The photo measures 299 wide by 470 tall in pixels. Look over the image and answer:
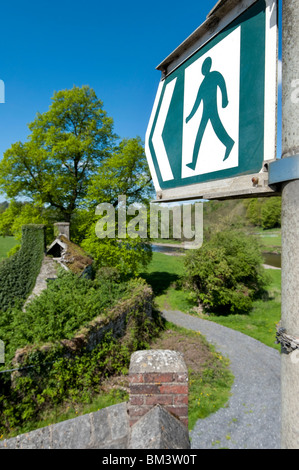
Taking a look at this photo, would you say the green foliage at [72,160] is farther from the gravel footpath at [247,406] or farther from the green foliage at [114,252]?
the gravel footpath at [247,406]

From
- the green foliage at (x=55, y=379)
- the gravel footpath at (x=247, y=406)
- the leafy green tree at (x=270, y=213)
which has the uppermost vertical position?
the leafy green tree at (x=270, y=213)

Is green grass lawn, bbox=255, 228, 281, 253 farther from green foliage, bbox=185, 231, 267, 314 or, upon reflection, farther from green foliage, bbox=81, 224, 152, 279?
green foliage, bbox=81, 224, 152, 279

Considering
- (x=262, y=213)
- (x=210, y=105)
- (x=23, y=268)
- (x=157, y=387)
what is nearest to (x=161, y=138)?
(x=210, y=105)

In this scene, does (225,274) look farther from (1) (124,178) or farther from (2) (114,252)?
(1) (124,178)

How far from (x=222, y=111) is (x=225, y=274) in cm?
1593

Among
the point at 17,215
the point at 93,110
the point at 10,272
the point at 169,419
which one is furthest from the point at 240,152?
the point at 93,110

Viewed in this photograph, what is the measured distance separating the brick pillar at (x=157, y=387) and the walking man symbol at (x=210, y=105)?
1.78 meters

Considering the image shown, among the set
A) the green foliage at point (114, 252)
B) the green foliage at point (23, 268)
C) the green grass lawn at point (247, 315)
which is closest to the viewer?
the green foliage at point (23, 268)

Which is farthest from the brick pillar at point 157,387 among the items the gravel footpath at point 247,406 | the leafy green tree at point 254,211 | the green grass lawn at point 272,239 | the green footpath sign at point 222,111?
the leafy green tree at point 254,211

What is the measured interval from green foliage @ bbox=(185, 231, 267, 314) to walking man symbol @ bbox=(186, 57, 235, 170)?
50.9 feet

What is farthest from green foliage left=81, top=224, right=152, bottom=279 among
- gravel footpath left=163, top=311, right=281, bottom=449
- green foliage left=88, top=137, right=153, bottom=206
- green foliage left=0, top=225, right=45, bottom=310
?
gravel footpath left=163, top=311, right=281, bottom=449

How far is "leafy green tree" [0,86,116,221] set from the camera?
17500 millimetres

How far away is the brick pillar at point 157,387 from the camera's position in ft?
6.72
